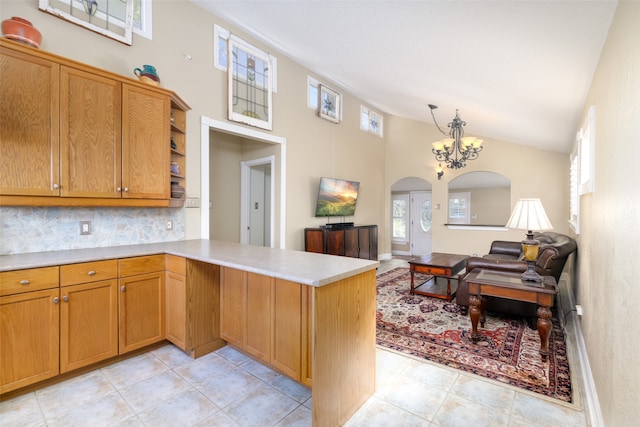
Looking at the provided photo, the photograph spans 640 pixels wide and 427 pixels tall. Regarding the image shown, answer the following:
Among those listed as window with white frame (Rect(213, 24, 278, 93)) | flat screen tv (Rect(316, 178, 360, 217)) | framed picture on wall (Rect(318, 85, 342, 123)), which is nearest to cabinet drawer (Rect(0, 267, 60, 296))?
window with white frame (Rect(213, 24, 278, 93))

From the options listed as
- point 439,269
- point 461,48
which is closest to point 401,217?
point 439,269

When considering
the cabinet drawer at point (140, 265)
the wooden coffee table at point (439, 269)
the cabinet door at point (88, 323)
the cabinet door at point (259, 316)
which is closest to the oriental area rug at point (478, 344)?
the wooden coffee table at point (439, 269)

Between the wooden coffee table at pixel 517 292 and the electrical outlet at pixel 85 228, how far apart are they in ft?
11.8

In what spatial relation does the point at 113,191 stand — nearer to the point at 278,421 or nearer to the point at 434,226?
the point at 278,421

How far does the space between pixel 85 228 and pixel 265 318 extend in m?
1.88

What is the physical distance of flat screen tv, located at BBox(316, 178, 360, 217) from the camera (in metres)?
5.19

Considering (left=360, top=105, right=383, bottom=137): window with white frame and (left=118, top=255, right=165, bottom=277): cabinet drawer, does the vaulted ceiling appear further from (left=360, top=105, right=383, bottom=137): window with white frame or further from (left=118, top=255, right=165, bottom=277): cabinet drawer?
(left=118, top=255, right=165, bottom=277): cabinet drawer

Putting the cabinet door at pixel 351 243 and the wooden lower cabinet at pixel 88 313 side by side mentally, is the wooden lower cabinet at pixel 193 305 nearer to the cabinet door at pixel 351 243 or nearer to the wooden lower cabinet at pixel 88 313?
the wooden lower cabinet at pixel 88 313

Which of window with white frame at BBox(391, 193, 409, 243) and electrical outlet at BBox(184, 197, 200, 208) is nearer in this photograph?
electrical outlet at BBox(184, 197, 200, 208)

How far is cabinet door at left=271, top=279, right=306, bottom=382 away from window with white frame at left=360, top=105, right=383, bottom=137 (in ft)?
17.2

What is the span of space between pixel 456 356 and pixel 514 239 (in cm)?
465

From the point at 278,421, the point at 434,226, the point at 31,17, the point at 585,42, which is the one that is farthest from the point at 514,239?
the point at 31,17

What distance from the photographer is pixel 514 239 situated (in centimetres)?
601

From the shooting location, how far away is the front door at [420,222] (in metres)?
8.64
